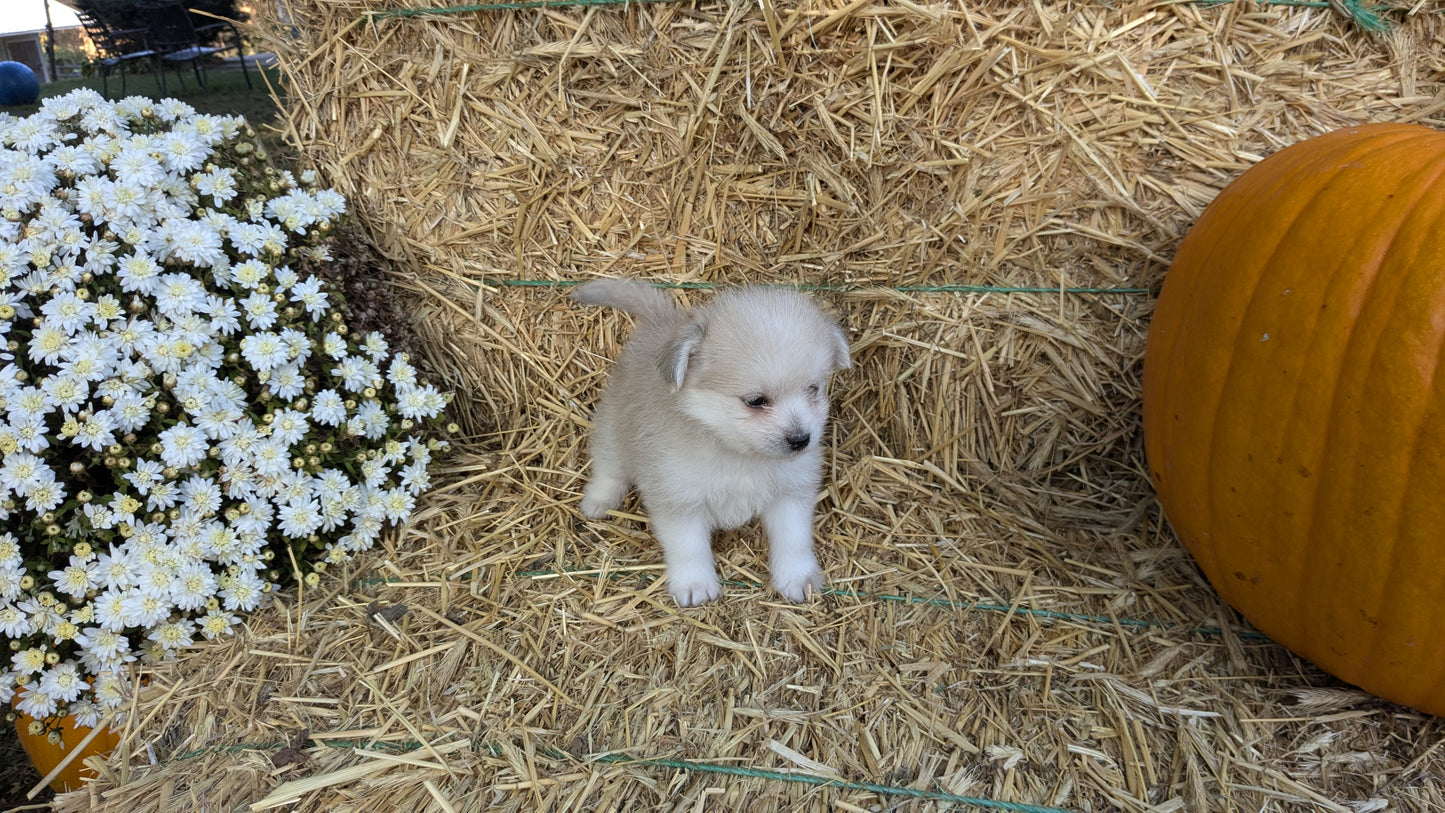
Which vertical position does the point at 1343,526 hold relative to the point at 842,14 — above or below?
below

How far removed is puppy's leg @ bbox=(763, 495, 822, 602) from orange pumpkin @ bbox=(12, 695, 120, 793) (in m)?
2.04

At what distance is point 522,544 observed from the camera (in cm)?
288

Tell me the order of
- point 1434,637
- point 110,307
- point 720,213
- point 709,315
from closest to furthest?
point 1434,637, point 110,307, point 709,315, point 720,213

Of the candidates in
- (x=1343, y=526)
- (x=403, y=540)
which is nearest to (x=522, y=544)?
(x=403, y=540)

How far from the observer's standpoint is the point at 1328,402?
1865 millimetres

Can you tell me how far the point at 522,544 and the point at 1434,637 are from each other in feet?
8.59

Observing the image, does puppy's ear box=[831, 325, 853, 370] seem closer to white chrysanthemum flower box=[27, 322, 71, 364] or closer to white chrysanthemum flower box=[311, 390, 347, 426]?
white chrysanthemum flower box=[311, 390, 347, 426]

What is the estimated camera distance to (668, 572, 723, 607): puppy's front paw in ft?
8.54

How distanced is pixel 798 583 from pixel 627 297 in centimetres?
116

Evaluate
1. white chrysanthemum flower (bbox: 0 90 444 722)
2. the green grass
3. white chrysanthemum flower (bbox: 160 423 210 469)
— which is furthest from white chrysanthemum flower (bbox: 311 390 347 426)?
the green grass

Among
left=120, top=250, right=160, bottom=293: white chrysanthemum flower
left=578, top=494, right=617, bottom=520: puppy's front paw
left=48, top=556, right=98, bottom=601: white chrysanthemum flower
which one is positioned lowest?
left=578, top=494, right=617, bottom=520: puppy's front paw

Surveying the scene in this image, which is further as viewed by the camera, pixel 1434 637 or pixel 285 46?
pixel 285 46

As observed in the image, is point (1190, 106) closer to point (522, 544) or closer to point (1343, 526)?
point (1343, 526)

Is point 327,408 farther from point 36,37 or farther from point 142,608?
point 36,37
